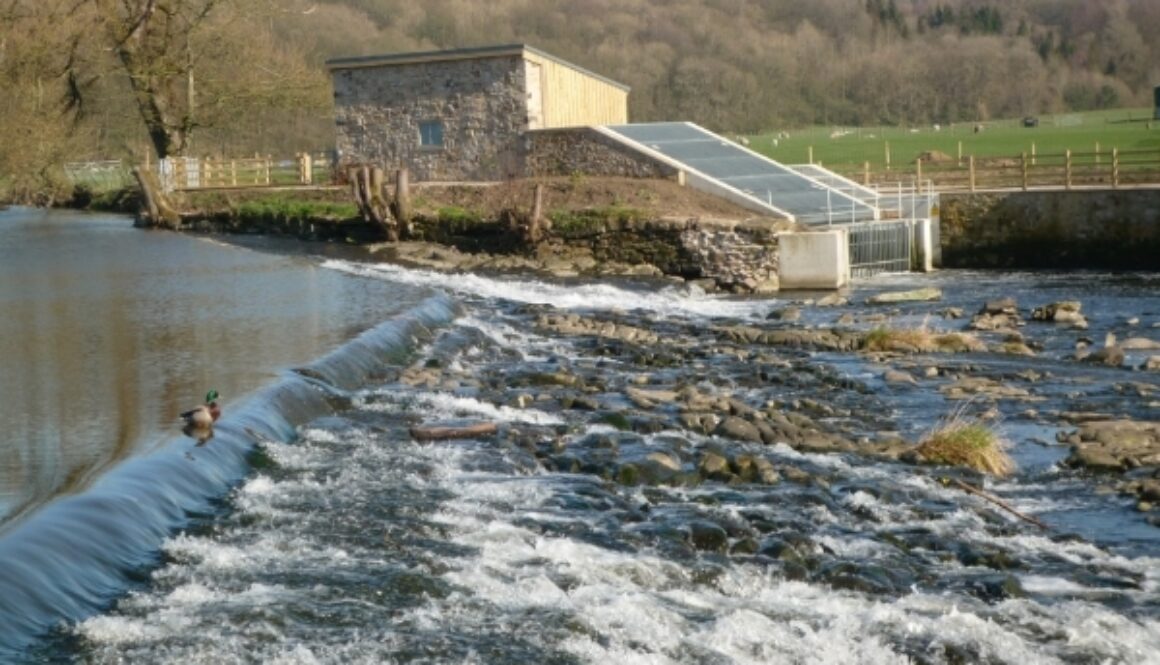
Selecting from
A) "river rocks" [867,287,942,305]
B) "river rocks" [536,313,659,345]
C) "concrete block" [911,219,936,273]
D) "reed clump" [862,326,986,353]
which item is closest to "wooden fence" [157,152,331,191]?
"concrete block" [911,219,936,273]

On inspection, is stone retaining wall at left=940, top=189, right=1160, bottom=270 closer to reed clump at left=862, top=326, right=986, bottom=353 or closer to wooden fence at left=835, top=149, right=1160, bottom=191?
wooden fence at left=835, top=149, right=1160, bottom=191

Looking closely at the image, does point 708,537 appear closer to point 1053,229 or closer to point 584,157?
point 584,157

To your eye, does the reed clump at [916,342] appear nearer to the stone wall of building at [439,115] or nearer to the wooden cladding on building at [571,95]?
the stone wall of building at [439,115]

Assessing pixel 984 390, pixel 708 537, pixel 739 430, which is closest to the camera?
pixel 708 537

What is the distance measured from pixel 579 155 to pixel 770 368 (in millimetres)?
20181

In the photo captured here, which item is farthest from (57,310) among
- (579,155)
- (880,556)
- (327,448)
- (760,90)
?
(760,90)

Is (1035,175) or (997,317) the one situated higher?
(1035,175)

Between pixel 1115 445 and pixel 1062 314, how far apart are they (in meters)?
11.9

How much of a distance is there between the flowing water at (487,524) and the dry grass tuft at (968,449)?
1.14 ft

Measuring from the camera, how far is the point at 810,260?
1266 inches

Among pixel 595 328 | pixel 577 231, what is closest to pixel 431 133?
pixel 577 231

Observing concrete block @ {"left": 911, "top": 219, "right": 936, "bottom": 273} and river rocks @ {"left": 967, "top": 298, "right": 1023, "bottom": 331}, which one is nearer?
river rocks @ {"left": 967, "top": 298, "right": 1023, "bottom": 331}

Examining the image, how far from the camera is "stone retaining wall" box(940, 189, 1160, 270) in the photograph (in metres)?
36.7

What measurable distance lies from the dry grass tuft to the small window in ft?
94.2
